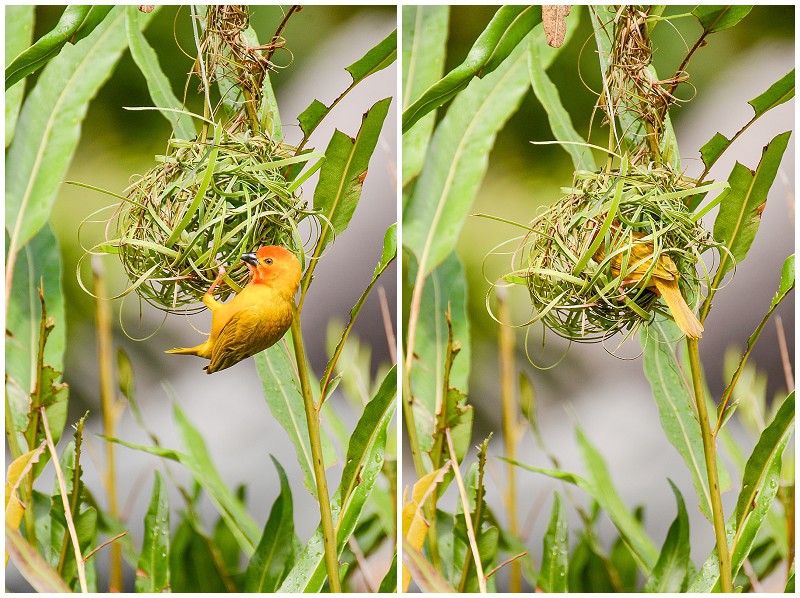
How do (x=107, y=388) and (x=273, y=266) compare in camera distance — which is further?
(x=107, y=388)

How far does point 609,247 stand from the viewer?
1191 mm

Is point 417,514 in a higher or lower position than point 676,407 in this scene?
lower

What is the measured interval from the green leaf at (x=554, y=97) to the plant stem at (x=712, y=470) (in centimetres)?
39

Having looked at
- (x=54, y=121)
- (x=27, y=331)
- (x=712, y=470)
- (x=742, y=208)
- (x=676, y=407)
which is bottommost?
(x=712, y=470)

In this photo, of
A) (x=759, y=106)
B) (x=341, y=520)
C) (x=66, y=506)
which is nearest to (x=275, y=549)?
(x=341, y=520)

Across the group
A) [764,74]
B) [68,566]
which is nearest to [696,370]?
[764,74]

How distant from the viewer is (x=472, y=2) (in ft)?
4.76

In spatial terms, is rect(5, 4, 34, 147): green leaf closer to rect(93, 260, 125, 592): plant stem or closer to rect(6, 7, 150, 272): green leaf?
rect(6, 7, 150, 272): green leaf

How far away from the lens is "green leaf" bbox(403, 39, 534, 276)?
1.45 m

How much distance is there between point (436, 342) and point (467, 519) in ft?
1.07

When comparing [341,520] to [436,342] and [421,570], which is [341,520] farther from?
[436,342]

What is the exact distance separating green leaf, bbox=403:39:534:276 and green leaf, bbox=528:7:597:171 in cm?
3

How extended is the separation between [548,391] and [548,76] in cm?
58

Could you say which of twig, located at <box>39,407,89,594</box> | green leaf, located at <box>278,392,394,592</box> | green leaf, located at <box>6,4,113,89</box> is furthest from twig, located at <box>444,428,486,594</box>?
green leaf, located at <box>6,4,113,89</box>
